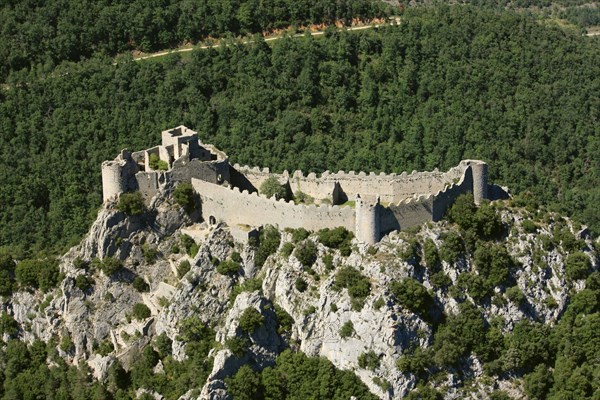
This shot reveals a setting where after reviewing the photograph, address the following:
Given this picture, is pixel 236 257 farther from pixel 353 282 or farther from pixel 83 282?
pixel 83 282

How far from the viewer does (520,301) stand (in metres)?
87.1

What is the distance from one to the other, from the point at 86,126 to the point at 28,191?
436 inches

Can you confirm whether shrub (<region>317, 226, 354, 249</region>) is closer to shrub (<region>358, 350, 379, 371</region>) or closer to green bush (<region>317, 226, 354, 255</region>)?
green bush (<region>317, 226, 354, 255</region>)

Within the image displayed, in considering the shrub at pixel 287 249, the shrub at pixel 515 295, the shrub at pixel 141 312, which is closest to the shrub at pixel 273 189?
the shrub at pixel 287 249

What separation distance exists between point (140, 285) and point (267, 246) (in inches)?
392

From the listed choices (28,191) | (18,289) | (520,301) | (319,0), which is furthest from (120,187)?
(319,0)

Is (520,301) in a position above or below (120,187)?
below

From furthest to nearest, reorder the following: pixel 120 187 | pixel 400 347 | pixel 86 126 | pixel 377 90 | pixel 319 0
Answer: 1. pixel 319 0
2. pixel 377 90
3. pixel 86 126
4. pixel 120 187
5. pixel 400 347

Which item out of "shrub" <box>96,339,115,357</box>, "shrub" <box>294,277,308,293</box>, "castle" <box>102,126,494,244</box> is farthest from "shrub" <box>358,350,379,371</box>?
"shrub" <box>96,339,115,357</box>

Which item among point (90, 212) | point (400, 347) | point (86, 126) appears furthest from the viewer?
point (86, 126)

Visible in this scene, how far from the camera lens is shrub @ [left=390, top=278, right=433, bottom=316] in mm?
82188

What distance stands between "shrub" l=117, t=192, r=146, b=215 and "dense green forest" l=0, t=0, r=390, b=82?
57027mm

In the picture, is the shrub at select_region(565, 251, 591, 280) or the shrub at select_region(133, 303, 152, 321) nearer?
the shrub at select_region(133, 303, 152, 321)

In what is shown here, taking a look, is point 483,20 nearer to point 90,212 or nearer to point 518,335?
point 90,212
